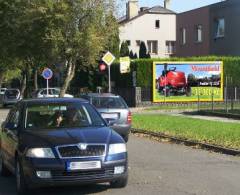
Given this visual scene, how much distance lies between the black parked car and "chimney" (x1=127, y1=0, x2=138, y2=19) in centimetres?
7640

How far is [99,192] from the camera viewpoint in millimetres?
10312

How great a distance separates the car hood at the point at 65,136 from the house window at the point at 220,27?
38.7 meters

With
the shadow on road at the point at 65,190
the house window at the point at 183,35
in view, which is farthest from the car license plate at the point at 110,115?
the house window at the point at 183,35

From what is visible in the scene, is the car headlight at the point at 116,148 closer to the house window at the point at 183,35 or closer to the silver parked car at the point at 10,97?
the silver parked car at the point at 10,97

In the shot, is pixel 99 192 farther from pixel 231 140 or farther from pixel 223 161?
pixel 231 140

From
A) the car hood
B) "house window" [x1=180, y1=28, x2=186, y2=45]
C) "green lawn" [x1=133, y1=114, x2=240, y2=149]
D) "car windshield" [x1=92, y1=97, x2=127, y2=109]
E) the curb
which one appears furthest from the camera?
"house window" [x1=180, y1=28, x2=186, y2=45]

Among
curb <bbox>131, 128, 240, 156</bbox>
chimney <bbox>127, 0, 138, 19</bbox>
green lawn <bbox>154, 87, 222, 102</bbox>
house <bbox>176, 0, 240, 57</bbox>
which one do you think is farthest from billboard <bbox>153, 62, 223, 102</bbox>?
chimney <bbox>127, 0, 138, 19</bbox>

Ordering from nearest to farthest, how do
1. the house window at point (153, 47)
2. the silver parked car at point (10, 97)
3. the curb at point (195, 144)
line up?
the curb at point (195, 144) → the silver parked car at point (10, 97) → the house window at point (153, 47)

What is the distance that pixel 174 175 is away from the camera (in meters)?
12.0

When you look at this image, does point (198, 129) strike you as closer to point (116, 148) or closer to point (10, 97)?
point (116, 148)

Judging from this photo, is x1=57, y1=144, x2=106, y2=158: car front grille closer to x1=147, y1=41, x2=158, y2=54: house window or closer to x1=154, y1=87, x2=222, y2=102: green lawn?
x1=154, y1=87, x2=222, y2=102: green lawn

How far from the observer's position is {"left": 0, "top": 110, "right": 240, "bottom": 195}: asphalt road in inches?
409

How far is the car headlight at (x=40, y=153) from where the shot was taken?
9758 mm

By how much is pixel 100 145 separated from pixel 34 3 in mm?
28772
